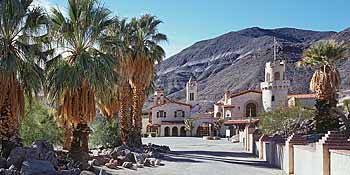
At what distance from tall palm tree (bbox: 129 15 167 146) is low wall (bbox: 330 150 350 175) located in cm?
2234

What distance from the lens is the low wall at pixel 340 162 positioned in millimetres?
12805

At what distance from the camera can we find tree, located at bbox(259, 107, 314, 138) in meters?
42.8

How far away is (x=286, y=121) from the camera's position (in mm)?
44125

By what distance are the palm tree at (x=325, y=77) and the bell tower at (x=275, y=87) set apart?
44326mm

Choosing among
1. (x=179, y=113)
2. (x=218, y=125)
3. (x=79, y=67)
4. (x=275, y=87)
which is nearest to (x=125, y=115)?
(x=79, y=67)

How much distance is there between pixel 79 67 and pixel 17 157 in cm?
509

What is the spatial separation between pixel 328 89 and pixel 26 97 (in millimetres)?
23430

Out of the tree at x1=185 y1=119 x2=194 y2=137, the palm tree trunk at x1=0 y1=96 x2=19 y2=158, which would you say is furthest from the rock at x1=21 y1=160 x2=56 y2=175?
the tree at x1=185 y1=119 x2=194 y2=137

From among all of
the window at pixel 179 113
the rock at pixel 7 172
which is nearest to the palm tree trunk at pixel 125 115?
the rock at pixel 7 172

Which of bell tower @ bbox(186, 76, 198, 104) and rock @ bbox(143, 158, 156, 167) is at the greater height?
bell tower @ bbox(186, 76, 198, 104)

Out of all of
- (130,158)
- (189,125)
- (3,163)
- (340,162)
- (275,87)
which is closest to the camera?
(340,162)

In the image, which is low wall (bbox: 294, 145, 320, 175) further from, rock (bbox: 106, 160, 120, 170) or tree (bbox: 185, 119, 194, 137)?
tree (bbox: 185, 119, 194, 137)

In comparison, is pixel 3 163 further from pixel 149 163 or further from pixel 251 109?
pixel 251 109

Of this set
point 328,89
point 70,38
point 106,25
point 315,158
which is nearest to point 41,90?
point 70,38
